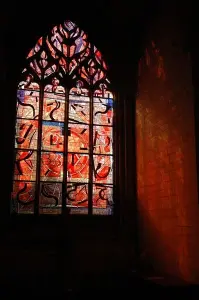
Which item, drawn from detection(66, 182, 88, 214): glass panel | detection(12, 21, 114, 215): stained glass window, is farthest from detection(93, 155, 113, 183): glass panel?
detection(66, 182, 88, 214): glass panel

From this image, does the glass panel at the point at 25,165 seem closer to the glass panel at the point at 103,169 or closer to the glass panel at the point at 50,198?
the glass panel at the point at 50,198

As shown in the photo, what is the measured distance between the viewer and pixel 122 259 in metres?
4.86

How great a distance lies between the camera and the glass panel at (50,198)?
4.95m

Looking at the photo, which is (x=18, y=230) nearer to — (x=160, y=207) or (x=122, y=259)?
(x=122, y=259)

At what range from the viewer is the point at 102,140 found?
5.43 m

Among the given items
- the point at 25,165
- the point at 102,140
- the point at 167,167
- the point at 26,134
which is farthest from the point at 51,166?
the point at 167,167

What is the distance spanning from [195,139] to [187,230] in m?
0.92

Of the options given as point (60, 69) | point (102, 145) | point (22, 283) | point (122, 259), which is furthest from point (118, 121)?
point (22, 283)

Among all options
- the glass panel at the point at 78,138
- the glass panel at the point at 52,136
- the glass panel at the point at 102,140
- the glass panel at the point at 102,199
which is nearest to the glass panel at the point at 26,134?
the glass panel at the point at 52,136

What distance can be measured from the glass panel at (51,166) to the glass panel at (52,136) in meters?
0.10

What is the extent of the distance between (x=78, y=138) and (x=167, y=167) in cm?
149

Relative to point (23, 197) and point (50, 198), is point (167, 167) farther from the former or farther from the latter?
point (23, 197)

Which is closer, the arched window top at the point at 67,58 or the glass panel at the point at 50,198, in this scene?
the glass panel at the point at 50,198

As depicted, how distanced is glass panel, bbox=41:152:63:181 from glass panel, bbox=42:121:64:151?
0.32ft
